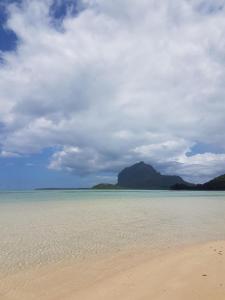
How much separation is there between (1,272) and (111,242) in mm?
5316

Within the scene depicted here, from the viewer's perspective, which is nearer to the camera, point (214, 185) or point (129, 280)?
point (129, 280)

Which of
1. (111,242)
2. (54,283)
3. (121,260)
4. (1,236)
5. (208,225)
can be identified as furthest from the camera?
(208,225)

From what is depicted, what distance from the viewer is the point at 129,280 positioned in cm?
751

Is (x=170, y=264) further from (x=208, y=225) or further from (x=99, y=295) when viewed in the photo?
(x=208, y=225)

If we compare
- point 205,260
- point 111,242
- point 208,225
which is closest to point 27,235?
point 111,242

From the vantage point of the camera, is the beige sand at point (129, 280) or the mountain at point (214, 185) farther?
the mountain at point (214, 185)

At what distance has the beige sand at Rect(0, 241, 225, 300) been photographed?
647cm

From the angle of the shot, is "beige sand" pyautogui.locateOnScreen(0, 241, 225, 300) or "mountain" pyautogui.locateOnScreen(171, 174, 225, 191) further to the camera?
"mountain" pyautogui.locateOnScreen(171, 174, 225, 191)

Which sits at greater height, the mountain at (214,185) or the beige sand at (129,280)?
the mountain at (214,185)

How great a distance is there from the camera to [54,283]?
25.1 feet

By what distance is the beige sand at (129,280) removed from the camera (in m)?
6.47

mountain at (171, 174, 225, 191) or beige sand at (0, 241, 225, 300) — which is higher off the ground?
mountain at (171, 174, 225, 191)

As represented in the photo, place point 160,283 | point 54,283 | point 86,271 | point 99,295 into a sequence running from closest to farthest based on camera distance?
point 99,295 < point 160,283 < point 54,283 < point 86,271

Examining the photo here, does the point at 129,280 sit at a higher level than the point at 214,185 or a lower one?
lower
